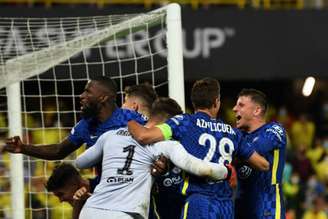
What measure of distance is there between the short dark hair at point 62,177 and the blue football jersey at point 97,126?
30cm

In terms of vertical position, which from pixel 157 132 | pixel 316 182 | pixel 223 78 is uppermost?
pixel 157 132

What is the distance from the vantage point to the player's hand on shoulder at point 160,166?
7285mm

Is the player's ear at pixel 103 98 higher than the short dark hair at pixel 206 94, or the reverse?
the short dark hair at pixel 206 94

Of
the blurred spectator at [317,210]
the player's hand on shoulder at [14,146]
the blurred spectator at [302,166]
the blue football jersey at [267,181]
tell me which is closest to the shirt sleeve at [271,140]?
the blue football jersey at [267,181]

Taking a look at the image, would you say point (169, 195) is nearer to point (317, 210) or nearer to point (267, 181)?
point (267, 181)

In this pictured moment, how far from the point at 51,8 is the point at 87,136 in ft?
29.0

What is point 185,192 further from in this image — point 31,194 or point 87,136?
point 31,194

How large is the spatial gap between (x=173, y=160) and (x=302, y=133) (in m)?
12.7

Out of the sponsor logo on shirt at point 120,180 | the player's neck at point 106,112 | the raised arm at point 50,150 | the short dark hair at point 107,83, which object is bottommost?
the raised arm at point 50,150

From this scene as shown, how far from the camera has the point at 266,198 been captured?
26.2 ft

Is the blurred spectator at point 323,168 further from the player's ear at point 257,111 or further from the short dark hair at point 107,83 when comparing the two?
the short dark hair at point 107,83

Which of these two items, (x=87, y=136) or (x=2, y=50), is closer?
(x=87, y=136)

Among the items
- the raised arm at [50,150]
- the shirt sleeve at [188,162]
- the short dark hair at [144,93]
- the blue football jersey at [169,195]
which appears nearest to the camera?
the shirt sleeve at [188,162]

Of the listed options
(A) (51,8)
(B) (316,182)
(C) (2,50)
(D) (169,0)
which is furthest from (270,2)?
(C) (2,50)
